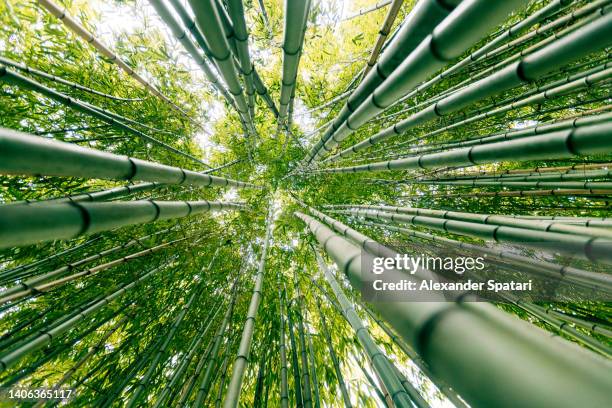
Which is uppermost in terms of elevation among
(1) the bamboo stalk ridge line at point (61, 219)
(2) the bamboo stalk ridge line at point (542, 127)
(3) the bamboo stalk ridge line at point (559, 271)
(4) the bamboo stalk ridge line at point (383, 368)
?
(2) the bamboo stalk ridge line at point (542, 127)

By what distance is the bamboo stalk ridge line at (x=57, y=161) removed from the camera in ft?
2.00

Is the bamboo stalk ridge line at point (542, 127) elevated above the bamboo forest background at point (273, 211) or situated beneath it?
elevated above

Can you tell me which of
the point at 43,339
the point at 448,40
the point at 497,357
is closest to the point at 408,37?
the point at 448,40

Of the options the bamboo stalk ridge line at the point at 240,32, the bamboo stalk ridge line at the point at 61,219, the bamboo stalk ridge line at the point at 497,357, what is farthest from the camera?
the bamboo stalk ridge line at the point at 240,32

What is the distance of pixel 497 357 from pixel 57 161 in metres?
1.17

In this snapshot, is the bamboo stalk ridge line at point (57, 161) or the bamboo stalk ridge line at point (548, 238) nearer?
the bamboo stalk ridge line at point (57, 161)

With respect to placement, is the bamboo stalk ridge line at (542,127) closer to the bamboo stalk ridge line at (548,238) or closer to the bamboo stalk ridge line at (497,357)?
the bamboo stalk ridge line at (548,238)

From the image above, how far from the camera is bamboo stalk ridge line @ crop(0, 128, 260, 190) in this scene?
0.61 metres

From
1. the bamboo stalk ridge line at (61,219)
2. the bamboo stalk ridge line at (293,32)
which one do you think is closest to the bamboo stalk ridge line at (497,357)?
the bamboo stalk ridge line at (61,219)

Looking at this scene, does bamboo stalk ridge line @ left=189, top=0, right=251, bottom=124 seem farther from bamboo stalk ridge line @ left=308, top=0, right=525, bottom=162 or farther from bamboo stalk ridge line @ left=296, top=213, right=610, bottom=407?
bamboo stalk ridge line @ left=296, top=213, right=610, bottom=407

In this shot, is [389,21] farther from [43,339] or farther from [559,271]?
[43,339]

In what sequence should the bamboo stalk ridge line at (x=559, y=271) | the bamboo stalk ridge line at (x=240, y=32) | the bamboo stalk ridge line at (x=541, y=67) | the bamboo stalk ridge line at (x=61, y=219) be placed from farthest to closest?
the bamboo stalk ridge line at (x=559, y=271) < the bamboo stalk ridge line at (x=240, y=32) < the bamboo stalk ridge line at (x=541, y=67) < the bamboo stalk ridge line at (x=61, y=219)

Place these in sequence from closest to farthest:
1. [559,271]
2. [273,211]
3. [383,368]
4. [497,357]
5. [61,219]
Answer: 1. [497,357]
2. [61,219]
3. [383,368]
4. [559,271]
5. [273,211]

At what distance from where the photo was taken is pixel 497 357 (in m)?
0.47
